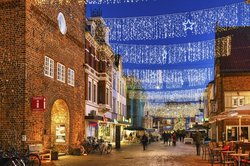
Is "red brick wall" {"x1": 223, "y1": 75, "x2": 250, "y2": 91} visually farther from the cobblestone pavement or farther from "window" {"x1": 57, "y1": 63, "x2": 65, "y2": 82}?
"window" {"x1": 57, "y1": 63, "x2": 65, "y2": 82}

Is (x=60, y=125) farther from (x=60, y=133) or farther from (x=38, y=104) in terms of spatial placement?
(x=38, y=104)

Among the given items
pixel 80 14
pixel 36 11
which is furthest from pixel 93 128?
pixel 36 11

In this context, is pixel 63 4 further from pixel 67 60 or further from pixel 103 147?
pixel 103 147

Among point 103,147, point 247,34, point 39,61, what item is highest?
point 247,34

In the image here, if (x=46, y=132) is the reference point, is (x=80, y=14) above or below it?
above

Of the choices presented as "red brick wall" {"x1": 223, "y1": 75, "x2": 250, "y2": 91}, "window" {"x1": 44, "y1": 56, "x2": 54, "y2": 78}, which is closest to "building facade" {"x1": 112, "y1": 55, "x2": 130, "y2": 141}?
"red brick wall" {"x1": 223, "y1": 75, "x2": 250, "y2": 91}

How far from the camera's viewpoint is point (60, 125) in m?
29.0

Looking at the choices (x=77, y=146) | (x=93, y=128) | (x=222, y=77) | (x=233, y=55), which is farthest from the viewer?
(x=233, y=55)

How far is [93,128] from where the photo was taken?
134 ft

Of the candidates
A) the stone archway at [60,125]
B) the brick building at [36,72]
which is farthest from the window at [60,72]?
the stone archway at [60,125]

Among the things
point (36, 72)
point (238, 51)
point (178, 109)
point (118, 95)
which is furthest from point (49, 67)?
point (178, 109)

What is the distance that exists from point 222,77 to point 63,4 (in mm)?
21803

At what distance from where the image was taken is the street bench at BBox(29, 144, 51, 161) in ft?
69.2

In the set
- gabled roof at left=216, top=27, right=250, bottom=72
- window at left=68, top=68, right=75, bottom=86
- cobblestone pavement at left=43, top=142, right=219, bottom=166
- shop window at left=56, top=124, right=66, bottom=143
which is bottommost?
cobblestone pavement at left=43, top=142, right=219, bottom=166
